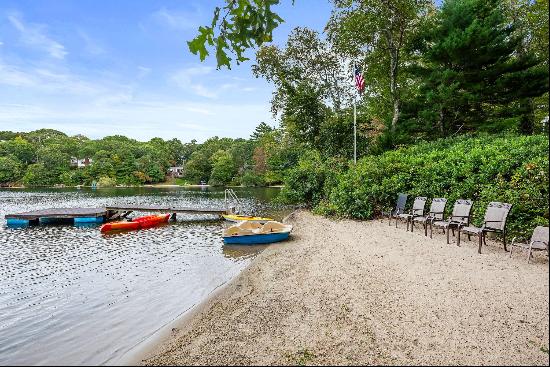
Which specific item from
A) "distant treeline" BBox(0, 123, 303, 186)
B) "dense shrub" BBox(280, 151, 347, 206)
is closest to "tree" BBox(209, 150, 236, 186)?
"distant treeline" BBox(0, 123, 303, 186)

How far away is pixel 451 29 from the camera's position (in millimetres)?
18359

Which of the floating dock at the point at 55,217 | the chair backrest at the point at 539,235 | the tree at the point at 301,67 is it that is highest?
the tree at the point at 301,67

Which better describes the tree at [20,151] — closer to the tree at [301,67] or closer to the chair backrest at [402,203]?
the tree at [301,67]

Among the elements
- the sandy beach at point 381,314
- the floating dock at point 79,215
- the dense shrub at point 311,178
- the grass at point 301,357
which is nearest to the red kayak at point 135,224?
the floating dock at point 79,215

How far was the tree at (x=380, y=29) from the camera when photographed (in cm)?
2380

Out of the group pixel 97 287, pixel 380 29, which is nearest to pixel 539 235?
pixel 97 287

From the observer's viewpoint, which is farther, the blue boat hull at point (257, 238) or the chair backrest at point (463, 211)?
the blue boat hull at point (257, 238)

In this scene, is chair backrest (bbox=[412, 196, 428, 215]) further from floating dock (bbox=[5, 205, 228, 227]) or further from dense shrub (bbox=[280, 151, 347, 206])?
floating dock (bbox=[5, 205, 228, 227])

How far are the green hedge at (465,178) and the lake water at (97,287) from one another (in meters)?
6.17

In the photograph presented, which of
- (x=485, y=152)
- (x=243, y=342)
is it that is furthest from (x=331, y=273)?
(x=485, y=152)

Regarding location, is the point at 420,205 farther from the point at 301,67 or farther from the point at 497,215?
the point at 301,67

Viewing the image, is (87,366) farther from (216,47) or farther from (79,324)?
(79,324)

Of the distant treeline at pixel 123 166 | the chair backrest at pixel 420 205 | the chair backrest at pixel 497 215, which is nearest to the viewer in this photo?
the chair backrest at pixel 497 215

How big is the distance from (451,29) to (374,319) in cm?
1781
